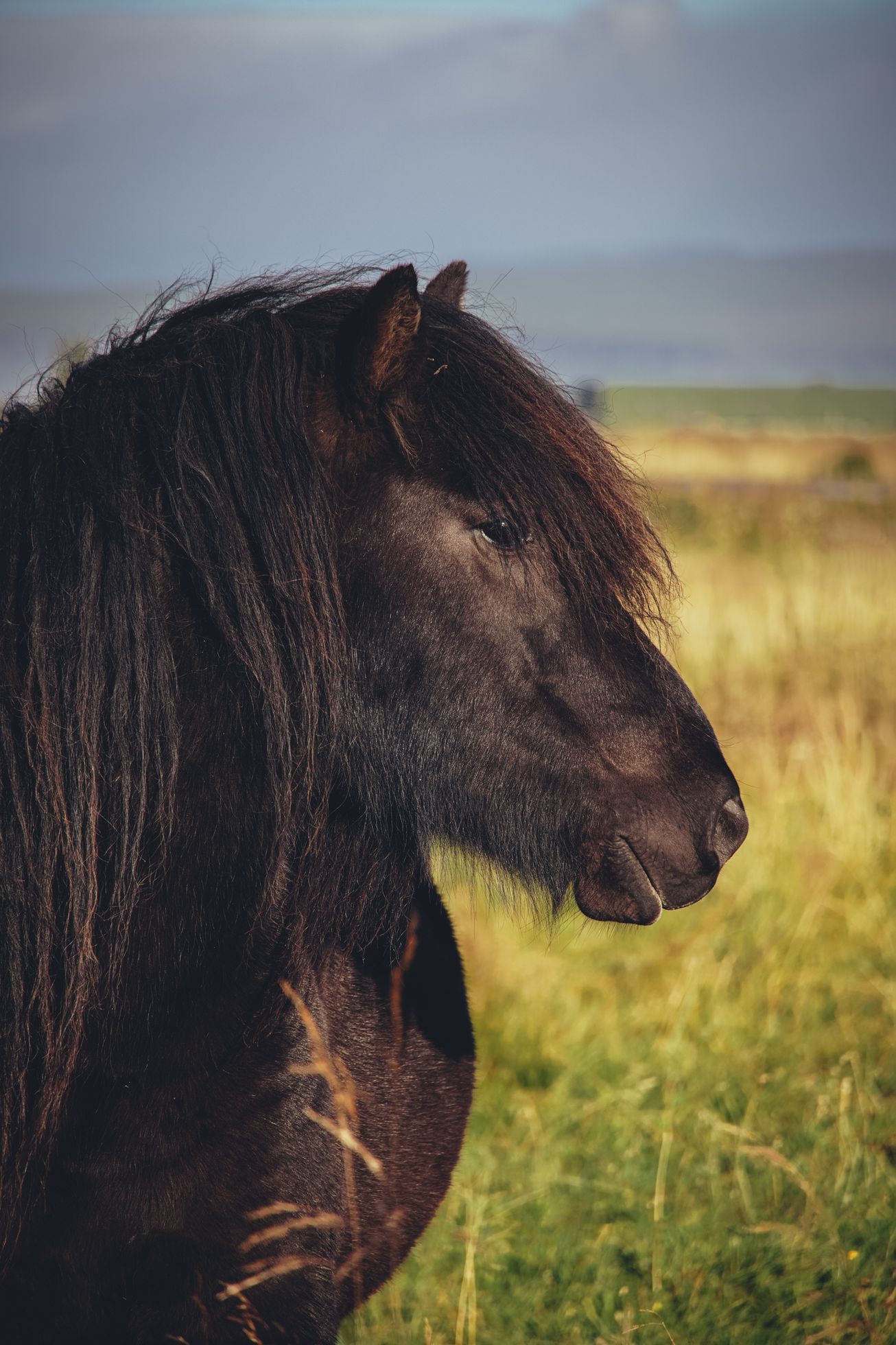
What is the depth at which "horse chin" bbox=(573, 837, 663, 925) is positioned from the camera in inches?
69.9

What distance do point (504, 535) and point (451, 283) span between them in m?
0.73

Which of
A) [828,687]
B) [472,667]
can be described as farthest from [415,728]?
[828,687]

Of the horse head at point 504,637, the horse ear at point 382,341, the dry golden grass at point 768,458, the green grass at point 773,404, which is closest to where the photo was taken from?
the horse ear at point 382,341

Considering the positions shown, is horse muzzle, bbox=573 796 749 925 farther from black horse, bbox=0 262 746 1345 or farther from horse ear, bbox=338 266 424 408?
horse ear, bbox=338 266 424 408

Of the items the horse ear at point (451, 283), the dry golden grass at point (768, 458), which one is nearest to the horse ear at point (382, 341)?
the horse ear at point (451, 283)

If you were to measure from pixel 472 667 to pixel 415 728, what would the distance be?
0.15 m

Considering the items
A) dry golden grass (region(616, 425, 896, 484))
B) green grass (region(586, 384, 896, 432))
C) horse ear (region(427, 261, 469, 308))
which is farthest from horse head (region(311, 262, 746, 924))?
green grass (region(586, 384, 896, 432))

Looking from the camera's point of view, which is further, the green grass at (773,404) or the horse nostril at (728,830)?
the green grass at (773,404)

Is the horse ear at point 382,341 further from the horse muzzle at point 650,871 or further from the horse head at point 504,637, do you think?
the horse muzzle at point 650,871

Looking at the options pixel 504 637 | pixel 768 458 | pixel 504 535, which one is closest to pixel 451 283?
pixel 504 535

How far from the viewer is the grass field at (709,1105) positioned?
9.39 feet

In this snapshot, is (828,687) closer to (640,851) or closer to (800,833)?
(800,833)

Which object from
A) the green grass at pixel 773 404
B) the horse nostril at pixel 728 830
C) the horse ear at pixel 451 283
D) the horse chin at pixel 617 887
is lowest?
the horse chin at pixel 617 887

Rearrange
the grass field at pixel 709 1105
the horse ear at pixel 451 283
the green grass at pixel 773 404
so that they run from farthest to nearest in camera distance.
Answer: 1. the green grass at pixel 773 404
2. the grass field at pixel 709 1105
3. the horse ear at pixel 451 283
